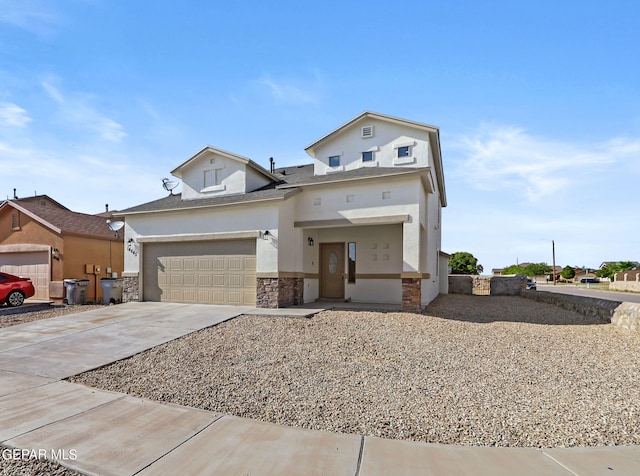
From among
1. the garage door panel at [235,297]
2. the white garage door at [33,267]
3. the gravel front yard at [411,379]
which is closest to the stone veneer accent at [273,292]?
the garage door panel at [235,297]

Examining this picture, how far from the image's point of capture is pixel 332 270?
1504 cm

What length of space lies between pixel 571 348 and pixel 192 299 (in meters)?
11.4

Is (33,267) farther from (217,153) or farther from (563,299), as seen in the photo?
(563,299)

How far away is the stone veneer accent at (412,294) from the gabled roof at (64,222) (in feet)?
47.4

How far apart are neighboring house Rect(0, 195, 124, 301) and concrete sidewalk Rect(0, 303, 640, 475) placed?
12.5 metres

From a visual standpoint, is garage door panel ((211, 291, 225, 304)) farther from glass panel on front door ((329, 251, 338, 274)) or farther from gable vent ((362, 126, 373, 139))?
gable vent ((362, 126, 373, 139))

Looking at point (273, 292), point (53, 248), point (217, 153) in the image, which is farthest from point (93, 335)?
point (53, 248)

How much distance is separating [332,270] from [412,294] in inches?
168

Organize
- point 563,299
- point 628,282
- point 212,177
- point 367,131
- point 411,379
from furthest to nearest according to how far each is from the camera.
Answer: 1. point 628,282
2. point 563,299
3. point 212,177
4. point 367,131
5. point 411,379

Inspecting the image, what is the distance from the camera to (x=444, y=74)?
9.64 metres

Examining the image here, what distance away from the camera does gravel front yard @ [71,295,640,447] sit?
4.00 meters

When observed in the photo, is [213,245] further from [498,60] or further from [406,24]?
[498,60]

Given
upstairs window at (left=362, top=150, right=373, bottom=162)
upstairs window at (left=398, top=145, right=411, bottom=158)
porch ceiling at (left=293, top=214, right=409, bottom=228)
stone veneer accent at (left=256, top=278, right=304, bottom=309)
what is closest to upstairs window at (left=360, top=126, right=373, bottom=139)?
upstairs window at (left=362, top=150, right=373, bottom=162)

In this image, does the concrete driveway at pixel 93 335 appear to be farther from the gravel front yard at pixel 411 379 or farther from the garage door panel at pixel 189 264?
the garage door panel at pixel 189 264
